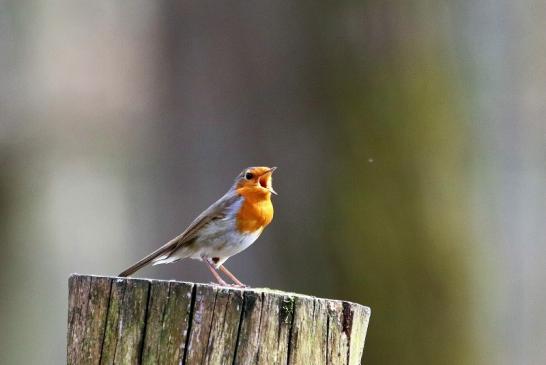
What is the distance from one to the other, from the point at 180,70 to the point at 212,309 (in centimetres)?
587

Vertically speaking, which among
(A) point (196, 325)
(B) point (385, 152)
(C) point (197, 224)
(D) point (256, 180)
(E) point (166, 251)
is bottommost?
(A) point (196, 325)

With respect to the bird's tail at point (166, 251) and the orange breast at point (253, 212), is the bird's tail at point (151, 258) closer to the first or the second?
the bird's tail at point (166, 251)

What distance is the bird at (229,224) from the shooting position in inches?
221

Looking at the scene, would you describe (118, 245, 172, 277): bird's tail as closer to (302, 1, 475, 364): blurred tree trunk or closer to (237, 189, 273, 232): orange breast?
(237, 189, 273, 232): orange breast

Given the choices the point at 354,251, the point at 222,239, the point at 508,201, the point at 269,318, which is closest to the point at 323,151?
the point at 354,251

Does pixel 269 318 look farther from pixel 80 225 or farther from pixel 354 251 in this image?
pixel 80 225

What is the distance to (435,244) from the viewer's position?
25.0 ft

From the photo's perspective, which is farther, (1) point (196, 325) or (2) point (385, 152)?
(2) point (385, 152)

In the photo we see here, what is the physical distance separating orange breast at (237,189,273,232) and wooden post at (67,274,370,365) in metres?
2.08

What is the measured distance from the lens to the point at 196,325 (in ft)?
11.5

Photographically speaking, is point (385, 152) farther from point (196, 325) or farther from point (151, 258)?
point (196, 325)

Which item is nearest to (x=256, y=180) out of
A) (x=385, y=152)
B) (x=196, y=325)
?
(x=385, y=152)

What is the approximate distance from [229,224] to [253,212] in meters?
0.15

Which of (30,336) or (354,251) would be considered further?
(30,336)
